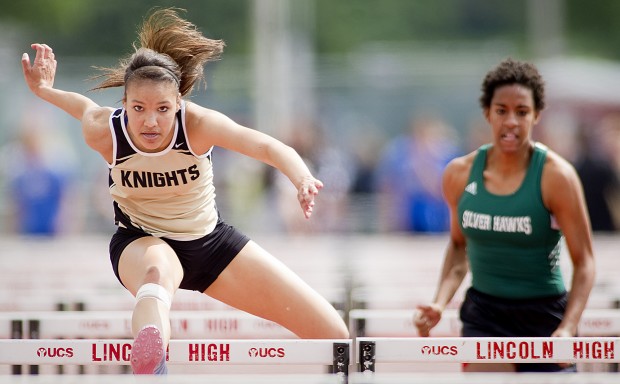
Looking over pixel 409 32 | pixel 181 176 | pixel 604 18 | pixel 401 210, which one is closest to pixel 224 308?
pixel 181 176

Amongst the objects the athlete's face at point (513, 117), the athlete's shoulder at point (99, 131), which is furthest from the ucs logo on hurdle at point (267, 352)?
the athlete's face at point (513, 117)

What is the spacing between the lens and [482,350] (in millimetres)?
5008

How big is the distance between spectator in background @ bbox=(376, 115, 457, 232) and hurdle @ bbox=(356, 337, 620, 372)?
8.72 meters

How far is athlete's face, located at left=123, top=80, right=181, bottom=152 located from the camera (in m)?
5.11

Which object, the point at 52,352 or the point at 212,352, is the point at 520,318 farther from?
the point at 52,352

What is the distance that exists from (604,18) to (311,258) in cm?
4160

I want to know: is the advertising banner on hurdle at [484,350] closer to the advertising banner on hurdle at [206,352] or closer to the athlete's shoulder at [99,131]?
the advertising banner on hurdle at [206,352]

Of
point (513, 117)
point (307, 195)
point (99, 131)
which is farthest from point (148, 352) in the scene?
point (513, 117)

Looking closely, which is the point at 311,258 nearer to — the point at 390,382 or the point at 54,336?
the point at 54,336

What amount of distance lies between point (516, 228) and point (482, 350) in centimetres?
79

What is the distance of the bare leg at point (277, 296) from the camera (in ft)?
18.0

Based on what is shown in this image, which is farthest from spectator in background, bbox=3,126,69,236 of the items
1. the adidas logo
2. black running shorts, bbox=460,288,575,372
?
black running shorts, bbox=460,288,575,372

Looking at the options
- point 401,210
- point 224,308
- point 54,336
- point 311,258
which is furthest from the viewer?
point 401,210

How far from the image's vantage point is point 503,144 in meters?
5.64
